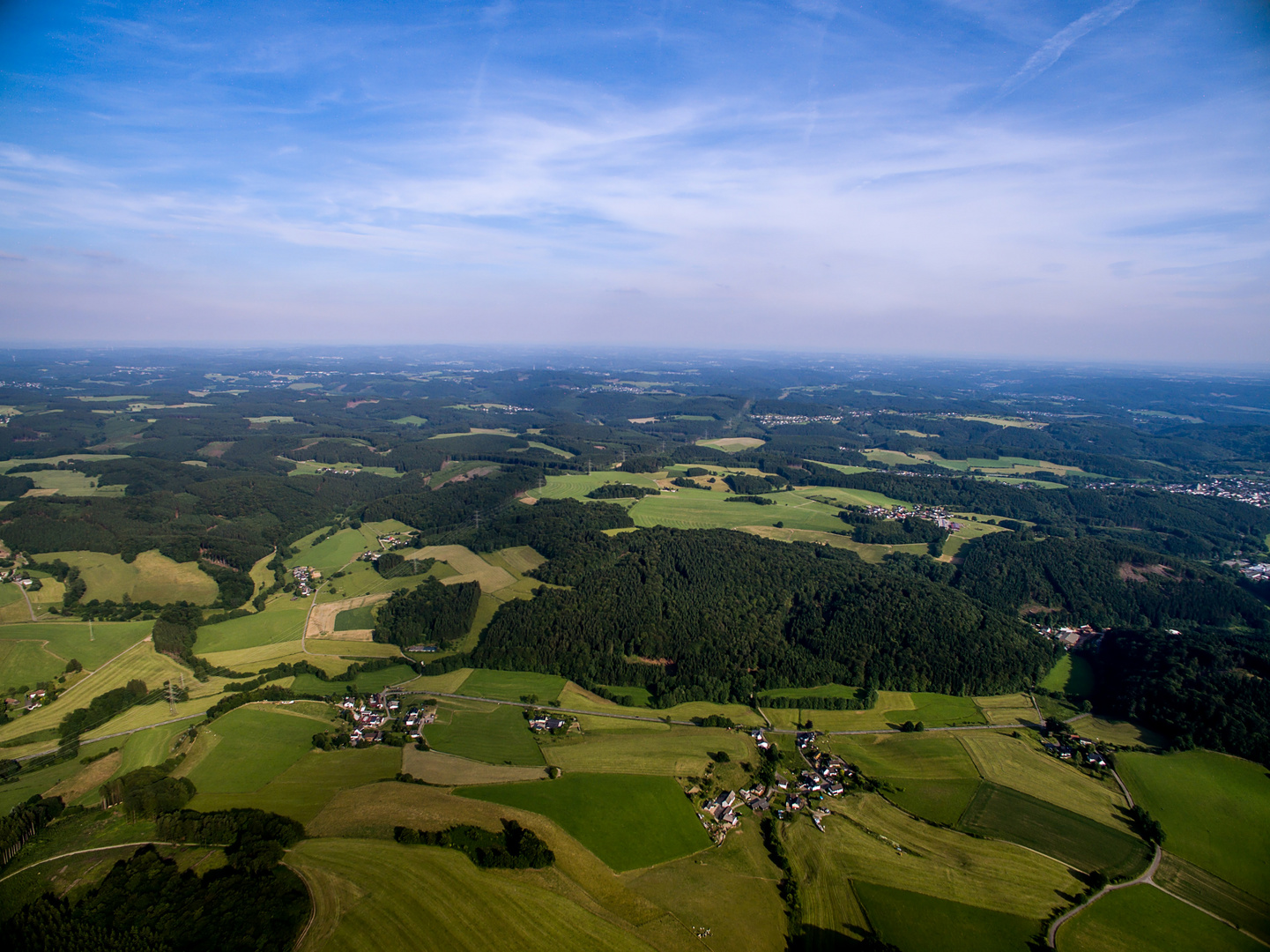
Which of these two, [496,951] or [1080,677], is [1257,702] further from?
[496,951]

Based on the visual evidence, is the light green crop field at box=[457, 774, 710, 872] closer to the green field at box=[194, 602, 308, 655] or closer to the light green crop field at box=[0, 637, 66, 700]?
the green field at box=[194, 602, 308, 655]

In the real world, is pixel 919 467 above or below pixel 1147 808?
above

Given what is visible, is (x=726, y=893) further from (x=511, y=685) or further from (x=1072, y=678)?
(x=1072, y=678)

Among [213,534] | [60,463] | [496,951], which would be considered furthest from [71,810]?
[60,463]

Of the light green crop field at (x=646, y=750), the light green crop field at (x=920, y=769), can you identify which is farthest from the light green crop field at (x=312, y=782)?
the light green crop field at (x=920, y=769)

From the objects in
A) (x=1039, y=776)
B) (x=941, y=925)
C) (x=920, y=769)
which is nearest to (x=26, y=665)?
(x=941, y=925)

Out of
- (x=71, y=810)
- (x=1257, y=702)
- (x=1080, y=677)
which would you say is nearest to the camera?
(x=71, y=810)

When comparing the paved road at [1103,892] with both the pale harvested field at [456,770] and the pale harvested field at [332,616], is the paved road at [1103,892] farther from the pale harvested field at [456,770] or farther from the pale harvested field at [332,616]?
the pale harvested field at [332,616]
